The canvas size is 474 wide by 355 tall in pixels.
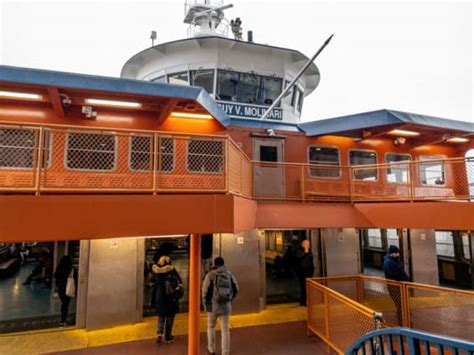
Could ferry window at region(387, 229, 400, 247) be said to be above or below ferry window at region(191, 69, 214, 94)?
below

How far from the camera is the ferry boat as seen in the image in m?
5.11

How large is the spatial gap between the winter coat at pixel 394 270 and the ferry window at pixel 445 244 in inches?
335

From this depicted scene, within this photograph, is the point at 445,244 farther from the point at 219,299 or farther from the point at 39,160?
the point at 39,160

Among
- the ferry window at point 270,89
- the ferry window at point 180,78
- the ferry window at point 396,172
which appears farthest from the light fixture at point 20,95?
the ferry window at point 396,172

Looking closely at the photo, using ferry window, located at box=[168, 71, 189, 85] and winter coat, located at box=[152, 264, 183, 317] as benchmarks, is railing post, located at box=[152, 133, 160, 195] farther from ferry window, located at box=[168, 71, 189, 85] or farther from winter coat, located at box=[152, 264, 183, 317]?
ferry window, located at box=[168, 71, 189, 85]

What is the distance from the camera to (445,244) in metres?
14.4

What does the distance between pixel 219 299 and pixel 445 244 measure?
42.8 feet

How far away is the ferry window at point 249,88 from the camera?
12.3 m

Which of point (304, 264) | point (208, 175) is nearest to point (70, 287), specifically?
point (208, 175)

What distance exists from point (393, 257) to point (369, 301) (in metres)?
2.85

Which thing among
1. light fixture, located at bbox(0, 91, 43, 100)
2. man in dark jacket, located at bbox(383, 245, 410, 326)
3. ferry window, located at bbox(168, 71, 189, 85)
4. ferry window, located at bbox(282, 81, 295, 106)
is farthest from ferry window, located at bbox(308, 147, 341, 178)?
light fixture, located at bbox(0, 91, 43, 100)

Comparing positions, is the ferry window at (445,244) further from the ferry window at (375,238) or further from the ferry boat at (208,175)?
the ferry window at (375,238)

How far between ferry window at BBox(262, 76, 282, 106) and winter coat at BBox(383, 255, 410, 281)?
25.0ft

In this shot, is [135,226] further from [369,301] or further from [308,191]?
[369,301]
